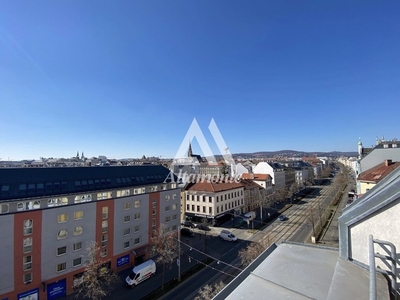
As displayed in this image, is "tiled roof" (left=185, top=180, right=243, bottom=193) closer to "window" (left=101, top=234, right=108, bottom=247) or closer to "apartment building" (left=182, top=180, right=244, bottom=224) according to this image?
"apartment building" (left=182, top=180, right=244, bottom=224)

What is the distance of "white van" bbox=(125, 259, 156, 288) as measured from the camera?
2308 centimetres

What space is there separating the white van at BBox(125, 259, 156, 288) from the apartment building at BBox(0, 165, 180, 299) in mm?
3410

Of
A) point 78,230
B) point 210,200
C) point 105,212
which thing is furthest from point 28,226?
point 210,200

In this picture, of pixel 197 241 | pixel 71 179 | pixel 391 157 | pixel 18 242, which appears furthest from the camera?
pixel 391 157

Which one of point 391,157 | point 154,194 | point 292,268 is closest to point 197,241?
point 154,194

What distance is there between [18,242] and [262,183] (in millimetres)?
56717

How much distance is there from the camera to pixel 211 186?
152ft

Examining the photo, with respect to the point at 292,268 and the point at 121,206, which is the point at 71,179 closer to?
the point at 121,206

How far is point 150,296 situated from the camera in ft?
70.3

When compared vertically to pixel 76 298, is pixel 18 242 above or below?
above

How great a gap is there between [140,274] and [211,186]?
25.1 meters

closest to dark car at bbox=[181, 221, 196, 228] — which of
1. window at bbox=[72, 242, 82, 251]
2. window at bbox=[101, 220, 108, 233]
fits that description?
window at bbox=[101, 220, 108, 233]

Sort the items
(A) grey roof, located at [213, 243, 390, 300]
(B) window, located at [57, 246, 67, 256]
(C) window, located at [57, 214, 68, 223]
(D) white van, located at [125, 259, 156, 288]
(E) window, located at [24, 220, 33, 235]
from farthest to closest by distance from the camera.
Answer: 1. (D) white van, located at [125, 259, 156, 288]
2. (C) window, located at [57, 214, 68, 223]
3. (B) window, located at [57, 246, 67, 256]
4. (E) window, located at [24, 220, 33, 235]
5. (A) grey roof, located at [213, 243, 390, 300]

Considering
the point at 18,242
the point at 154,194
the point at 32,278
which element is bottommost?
the point at 32,278
